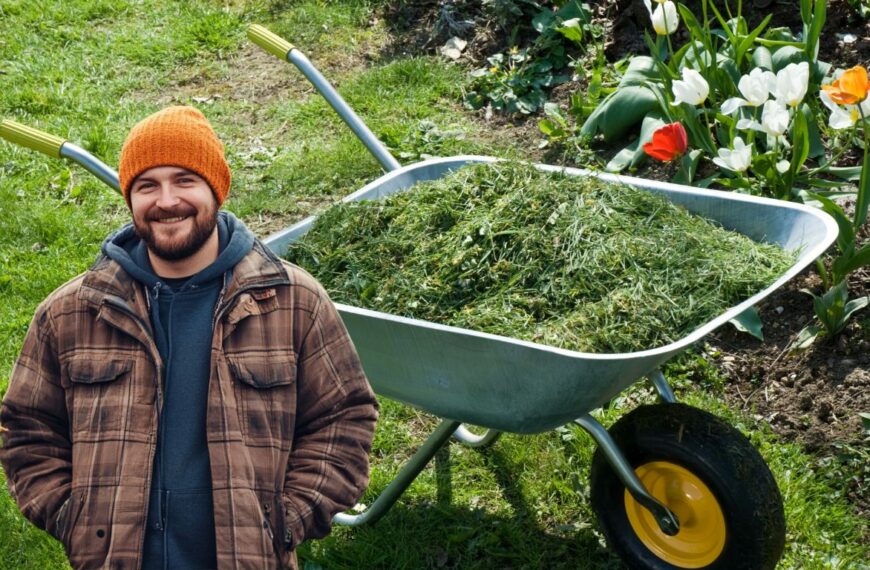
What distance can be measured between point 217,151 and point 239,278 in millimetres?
203

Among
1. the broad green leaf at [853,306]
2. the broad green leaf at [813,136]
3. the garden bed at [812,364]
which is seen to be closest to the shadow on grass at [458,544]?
the garden bed at [812,364]

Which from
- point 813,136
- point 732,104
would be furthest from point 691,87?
point 813,136

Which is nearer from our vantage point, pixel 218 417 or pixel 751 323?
pixel 218 417

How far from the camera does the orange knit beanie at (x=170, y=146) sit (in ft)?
5.90

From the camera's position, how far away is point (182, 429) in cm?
185

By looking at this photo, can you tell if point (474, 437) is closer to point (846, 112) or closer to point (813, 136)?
point (846, 112)

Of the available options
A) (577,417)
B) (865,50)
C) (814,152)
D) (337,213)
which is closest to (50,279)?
(337,213)

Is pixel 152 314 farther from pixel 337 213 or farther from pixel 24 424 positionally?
pixel 337 213

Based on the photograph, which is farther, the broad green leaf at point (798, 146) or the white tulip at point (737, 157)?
the broad green leaf at point (798, 146)

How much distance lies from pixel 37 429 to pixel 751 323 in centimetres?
221

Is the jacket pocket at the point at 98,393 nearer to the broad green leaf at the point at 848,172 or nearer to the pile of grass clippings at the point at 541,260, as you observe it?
the pile of grass clippings at the point at 541,260

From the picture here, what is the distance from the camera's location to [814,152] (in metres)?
3.90

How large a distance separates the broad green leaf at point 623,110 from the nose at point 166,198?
8.90 ft

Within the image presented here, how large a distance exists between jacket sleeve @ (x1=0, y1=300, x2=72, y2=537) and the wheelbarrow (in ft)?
2.44
